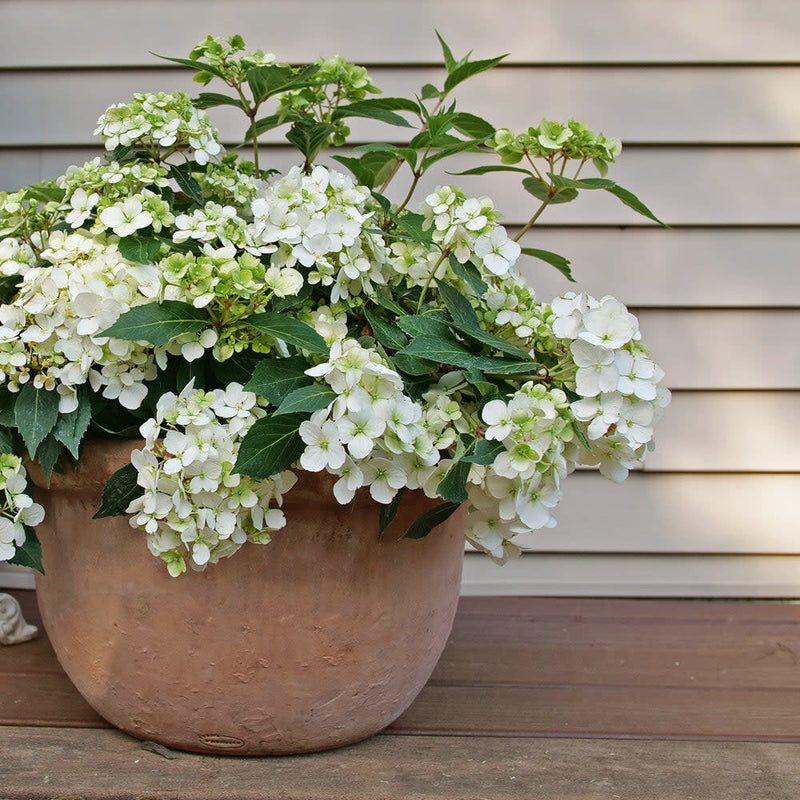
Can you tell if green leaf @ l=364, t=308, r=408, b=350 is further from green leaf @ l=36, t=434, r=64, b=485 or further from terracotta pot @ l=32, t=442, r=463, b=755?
green leaf @ l=36, t=434, r=64, b=485

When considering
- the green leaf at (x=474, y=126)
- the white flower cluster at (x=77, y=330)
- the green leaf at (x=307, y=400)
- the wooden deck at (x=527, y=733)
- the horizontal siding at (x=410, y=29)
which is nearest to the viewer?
the green leaf at (x=307, y=400)

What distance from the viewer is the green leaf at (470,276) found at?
95 centimetres

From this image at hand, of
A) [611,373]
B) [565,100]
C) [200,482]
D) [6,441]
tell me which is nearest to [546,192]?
[611,373]

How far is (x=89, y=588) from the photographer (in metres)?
1.00

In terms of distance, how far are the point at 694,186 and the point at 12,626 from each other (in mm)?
1466

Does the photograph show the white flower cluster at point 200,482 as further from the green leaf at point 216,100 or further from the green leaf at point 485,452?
the green leaf at point 216,100

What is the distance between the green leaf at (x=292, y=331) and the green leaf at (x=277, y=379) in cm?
3

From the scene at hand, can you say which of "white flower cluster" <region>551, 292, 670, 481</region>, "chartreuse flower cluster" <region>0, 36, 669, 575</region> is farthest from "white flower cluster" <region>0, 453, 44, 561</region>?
"white flower cluster" <region>551, 292, 670, 481</region>

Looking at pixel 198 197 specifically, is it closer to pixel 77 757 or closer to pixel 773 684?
pixel 77 757

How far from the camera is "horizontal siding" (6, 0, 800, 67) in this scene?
172 centimetres

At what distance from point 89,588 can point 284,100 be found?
0.63 metres

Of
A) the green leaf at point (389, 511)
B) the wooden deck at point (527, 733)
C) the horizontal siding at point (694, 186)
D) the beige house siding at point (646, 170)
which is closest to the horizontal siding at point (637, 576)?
the beige house siding at point (646, 170)

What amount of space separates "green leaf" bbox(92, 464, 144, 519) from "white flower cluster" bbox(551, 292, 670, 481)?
440 mm

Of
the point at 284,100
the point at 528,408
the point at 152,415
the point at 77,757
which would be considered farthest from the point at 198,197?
the point at 77,757
